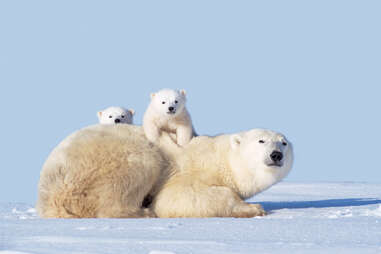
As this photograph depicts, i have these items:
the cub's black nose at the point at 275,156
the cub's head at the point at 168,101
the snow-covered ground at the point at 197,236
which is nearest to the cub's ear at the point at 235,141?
the cub's black nose at the point at 275,156

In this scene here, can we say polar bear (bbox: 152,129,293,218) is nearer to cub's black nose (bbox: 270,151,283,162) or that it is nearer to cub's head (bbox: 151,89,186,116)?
cub's black nose (bbox: 270,151,283,162)

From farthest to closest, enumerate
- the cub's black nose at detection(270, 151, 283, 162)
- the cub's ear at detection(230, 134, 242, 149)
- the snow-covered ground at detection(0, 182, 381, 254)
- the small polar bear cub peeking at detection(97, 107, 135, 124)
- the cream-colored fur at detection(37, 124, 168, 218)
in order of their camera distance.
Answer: the small polar bear cub peeking at detection(97, 107, 135, 124) < the cub's ear at detection(230, 134, 242, 149) < the cub's black nose at detection(270, 151, 283, 162) < the cream-colored fur at detection(37, 124, 168, 218) < the snow-covered ground at detection(0, 182, 381, 254)

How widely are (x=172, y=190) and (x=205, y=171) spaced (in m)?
0.47

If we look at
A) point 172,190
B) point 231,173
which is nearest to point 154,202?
point 172,190

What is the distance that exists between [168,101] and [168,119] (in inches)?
7.7

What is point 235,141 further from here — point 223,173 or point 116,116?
point 116,116

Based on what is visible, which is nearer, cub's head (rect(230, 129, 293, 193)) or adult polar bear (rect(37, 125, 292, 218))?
adult polar bear (rect(37, 125, 292, 218))

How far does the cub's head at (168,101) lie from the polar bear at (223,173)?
38cm

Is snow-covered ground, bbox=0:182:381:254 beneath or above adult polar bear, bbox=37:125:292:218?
beneath

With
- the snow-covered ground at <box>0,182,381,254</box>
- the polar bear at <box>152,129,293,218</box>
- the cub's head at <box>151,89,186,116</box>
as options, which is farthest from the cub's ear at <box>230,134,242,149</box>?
the snow-covered ground at <box>0,182,381,254</box>

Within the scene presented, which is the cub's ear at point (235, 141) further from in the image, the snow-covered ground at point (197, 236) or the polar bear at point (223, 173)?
the snow-covered ground at point (197, 236)

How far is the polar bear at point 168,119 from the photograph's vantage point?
7.20 m

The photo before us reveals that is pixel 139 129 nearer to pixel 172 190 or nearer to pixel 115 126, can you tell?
pixel 115 126

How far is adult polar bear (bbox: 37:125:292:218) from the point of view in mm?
6574
